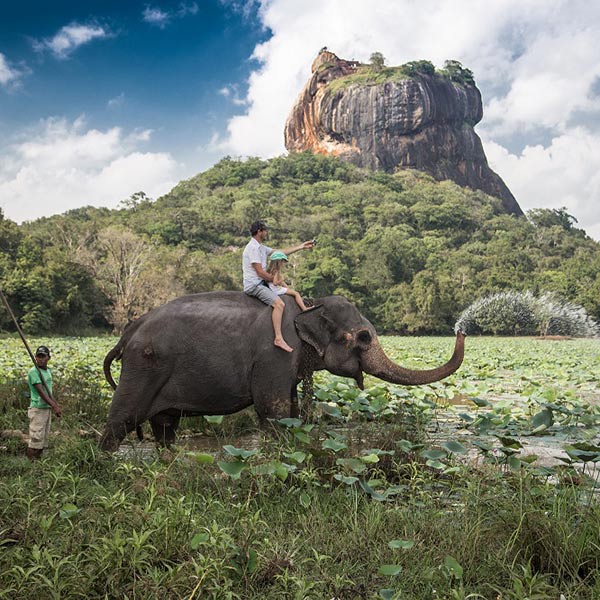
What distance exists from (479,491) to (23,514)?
2.60 metres

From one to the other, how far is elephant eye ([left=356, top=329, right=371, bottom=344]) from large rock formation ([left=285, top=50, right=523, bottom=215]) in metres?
120

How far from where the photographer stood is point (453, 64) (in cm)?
14112

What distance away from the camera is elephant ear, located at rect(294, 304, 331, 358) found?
18.2 feet

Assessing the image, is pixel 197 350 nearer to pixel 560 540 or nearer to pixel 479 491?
pixel 479 491

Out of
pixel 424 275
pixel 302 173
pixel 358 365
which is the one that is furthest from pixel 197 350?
pixel 302 173

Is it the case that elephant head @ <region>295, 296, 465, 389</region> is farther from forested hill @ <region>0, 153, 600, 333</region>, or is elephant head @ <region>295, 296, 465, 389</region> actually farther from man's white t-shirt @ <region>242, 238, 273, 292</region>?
forested hill @ <region>0, 153, 600, 333</region>

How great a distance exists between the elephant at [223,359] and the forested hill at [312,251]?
93.0 feet

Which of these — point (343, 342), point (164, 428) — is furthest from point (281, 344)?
point (164, 428)

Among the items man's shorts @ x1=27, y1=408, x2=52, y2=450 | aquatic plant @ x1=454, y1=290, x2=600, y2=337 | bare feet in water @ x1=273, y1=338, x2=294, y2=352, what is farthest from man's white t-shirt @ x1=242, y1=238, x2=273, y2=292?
aquatic plant @ x1=454, y1=290, x2=600, y2=337

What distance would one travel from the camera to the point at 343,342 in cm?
564

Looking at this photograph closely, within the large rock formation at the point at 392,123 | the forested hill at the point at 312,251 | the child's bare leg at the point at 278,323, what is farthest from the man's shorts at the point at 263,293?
the large rock formation at the point at 392,123

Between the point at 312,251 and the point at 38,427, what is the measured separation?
190 feet

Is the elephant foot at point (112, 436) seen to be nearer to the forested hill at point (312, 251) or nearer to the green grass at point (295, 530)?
the green grass at point (295, 530)

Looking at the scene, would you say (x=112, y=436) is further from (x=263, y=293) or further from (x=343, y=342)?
(x=343, y=342)
